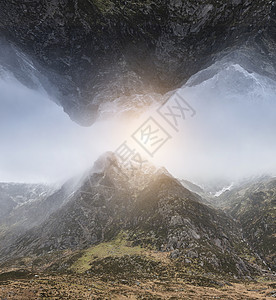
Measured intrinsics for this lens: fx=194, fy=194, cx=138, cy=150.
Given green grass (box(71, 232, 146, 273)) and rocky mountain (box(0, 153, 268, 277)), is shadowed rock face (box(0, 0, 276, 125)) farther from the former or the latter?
green grass (box(71, 232, 146, 273))

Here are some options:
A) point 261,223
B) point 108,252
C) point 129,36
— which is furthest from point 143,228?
point 129,36

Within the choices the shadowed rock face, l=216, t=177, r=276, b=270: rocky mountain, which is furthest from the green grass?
the shadowed rock face

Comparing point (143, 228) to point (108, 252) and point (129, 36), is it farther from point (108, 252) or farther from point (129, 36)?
point (129, 36)

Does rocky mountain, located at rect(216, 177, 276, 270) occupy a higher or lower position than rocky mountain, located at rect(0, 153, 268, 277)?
lower

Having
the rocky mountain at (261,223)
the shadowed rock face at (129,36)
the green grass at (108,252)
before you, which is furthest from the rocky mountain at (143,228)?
the shadowed rock face at (129,36)

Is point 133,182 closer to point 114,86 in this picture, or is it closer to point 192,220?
point 192,220

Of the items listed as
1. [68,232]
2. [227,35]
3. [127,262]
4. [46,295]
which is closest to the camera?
[46,295]

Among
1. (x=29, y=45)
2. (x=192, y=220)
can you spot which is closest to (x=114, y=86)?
(x=29, y=45)
